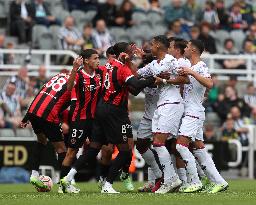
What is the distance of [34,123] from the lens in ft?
57.8

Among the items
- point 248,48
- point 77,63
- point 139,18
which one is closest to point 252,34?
point 248,48

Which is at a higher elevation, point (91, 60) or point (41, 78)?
point (91, 60)

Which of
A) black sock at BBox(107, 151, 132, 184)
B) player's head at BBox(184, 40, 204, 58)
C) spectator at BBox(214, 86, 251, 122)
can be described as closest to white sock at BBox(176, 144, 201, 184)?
black sock at BBox(107, 151, 132, 184)

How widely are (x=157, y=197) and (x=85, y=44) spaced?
1110 centimetres

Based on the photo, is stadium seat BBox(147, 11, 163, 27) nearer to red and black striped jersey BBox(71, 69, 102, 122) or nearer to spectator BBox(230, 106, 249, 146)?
spectator BBox(230, 106, 249, 146)

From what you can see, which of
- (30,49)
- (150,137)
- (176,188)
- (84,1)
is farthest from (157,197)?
(84,1)

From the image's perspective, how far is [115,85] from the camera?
16.5 meters

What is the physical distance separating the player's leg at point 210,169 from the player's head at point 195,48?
1.46 m

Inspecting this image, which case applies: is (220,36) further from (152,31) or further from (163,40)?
(163,40)

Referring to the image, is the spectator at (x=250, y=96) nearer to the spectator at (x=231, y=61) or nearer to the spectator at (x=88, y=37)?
the spectator at (x=231, y=61)

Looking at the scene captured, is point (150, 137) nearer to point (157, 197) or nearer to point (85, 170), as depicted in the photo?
point (157, 197)

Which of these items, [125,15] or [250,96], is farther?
[125,15]

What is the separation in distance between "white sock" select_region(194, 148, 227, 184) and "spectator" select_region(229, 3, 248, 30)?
12670mm

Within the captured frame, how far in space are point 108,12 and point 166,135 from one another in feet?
38.9
